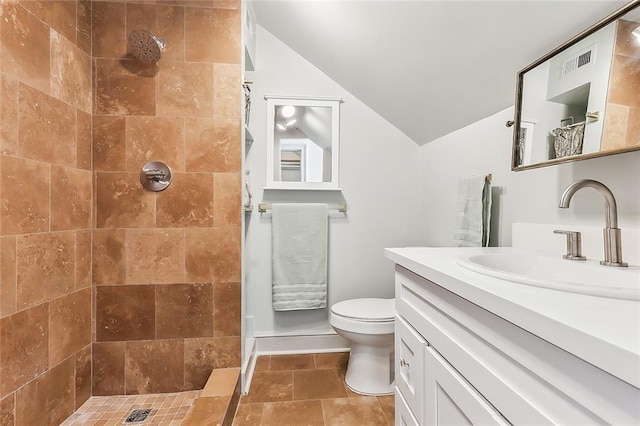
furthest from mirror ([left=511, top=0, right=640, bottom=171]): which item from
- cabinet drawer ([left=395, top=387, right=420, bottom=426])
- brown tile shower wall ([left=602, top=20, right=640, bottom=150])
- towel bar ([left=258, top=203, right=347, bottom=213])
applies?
towel bar ([left=258, top=203, right=347, bottom=213])

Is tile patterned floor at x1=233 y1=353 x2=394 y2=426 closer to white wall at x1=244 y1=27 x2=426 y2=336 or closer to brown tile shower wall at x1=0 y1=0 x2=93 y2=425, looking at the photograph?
white wall at x1=244 y1=27 x2=426 y2=336

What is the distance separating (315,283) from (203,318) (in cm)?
75

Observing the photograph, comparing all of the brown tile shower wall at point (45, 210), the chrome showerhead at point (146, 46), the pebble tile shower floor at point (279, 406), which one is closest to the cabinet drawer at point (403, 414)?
the pebble tile shower floor at point (279, 406)

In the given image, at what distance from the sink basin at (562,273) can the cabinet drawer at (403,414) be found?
53 cm

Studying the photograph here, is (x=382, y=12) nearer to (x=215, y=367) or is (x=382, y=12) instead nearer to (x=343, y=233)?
(x=343, y=233)

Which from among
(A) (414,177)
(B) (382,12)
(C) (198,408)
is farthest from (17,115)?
(A) (414,177)

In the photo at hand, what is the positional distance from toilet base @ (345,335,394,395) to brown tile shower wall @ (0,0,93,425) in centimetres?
135

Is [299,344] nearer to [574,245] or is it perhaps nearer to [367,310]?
[367,310]

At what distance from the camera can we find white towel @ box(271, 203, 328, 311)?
6.35 ft

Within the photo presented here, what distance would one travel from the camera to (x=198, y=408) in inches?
48.2

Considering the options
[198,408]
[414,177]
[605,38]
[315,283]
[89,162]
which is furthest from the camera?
[414,177]

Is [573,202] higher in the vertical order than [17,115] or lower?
lower

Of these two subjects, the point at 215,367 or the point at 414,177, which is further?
the point at 414,177

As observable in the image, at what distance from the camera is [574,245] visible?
0.88m
